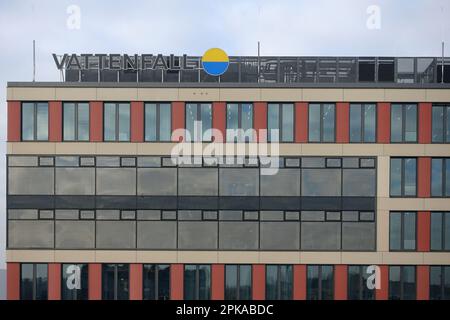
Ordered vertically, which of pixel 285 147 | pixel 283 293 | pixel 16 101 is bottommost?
pixel 283 293

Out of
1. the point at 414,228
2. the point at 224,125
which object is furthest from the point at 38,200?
the point at 414,228

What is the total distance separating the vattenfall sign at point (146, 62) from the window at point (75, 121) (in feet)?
7.15

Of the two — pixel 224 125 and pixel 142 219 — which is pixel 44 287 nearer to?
pixel 142 219

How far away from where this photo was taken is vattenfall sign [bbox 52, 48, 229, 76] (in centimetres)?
2381

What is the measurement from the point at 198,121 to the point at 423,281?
48.7 ft

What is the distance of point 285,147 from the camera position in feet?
76.1

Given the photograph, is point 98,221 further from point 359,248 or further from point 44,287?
point 359,248

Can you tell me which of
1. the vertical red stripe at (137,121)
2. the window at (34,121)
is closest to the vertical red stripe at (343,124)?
the vertical red stripe at (137,121)

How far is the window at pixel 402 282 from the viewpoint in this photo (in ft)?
76.1

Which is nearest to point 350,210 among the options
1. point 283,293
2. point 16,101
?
point 283,293

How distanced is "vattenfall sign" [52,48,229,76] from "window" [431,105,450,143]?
1176cm

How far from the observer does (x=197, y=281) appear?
76.5ft

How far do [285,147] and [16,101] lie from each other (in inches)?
581

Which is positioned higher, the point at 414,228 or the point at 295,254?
the point at 414,228
